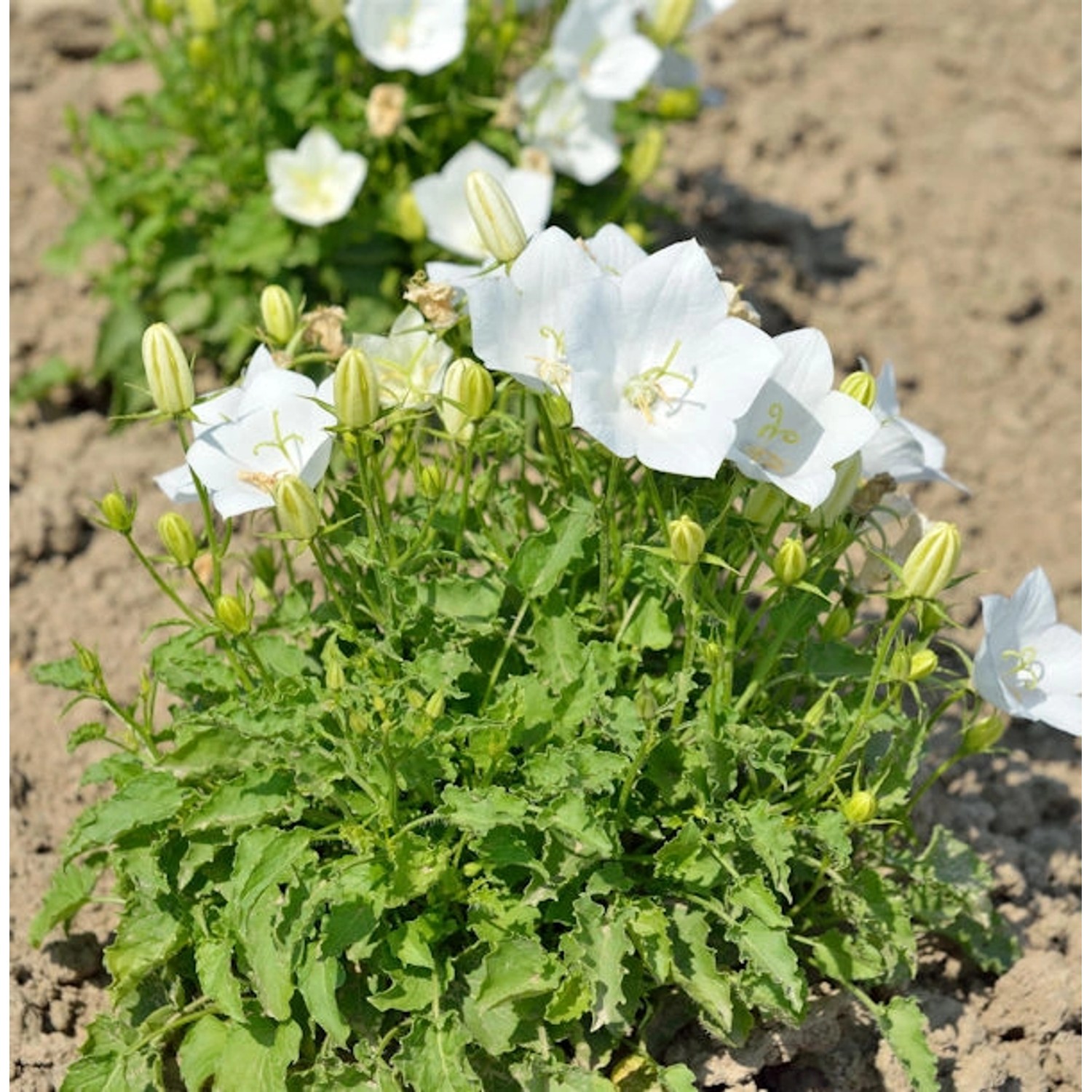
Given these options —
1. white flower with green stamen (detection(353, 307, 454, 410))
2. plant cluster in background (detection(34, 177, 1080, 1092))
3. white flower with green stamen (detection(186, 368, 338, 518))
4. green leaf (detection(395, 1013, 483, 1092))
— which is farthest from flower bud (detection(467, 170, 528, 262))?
green leaf (detection(395, 1013, 483, 1092))

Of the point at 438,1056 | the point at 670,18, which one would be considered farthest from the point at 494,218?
the point at 670,18

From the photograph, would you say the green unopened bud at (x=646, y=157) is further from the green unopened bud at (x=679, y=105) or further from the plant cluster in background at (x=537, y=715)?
the plant cluster in background at (x=537, y=715)

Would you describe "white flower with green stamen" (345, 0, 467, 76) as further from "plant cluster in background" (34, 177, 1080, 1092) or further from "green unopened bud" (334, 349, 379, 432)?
"green unopened bud" (334, 349, 379, 432)

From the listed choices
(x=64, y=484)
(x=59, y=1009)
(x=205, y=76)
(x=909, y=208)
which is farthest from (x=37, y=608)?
(x=909, y=208)

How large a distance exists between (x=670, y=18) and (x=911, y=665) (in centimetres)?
246

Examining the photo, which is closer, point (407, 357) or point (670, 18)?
point (407, 357)

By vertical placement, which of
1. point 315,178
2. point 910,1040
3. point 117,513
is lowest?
point 910,1040

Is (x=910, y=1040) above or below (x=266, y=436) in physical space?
below

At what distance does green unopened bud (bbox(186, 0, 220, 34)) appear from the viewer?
405 centimetres

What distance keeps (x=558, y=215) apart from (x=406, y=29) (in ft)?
2.26

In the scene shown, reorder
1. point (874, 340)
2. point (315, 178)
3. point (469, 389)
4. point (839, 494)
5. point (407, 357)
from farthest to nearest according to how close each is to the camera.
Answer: point (874, 340), point (315, 178), point (407, 357), point (839, 494), point (469, 389)

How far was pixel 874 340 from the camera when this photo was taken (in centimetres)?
474

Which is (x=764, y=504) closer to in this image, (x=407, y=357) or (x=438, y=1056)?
(x=407, y=357)

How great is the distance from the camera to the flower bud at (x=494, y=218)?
255 centimetres
